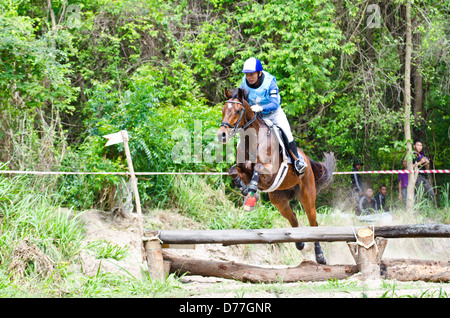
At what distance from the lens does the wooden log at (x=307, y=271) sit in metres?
6.68

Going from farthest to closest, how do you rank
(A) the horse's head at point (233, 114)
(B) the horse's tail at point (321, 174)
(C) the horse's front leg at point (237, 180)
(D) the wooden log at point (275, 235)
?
1. (B) the horse's tail at point (321, 174)
2. (C) the horse's front leg at point (237, 180)
3. (D) the wooden log at point (275, 235)
4. (A) the horse's head at point (233, 114)

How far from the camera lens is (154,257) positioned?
6.66m

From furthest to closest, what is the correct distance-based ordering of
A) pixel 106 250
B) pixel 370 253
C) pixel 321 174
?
pixel 321 174, pixel 106 250, pixel 370 253

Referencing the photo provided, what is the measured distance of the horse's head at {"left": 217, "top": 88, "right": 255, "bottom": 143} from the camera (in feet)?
21.4

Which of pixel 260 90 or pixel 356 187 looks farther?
pixel 356 187

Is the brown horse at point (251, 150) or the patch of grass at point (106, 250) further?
the patch of grass at point (106, 250)

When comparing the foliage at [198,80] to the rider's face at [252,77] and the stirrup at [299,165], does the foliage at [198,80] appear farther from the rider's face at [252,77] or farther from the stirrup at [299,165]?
the stirrup at [299,165]

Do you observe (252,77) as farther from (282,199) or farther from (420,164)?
(420,164)

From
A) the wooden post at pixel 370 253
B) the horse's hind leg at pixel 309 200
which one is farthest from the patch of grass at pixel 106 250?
the wooden post at pixel 370 253

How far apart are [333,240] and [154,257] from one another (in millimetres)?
2453

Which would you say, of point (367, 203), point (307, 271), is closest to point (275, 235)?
point (307, 271)
